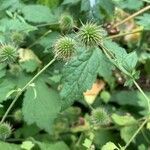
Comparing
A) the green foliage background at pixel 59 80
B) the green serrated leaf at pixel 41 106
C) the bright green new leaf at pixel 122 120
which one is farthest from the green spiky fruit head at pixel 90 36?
the bright green new leaf at pixel 122 120

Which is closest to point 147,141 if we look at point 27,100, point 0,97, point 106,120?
point 106,120

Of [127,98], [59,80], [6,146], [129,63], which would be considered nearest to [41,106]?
[59,80]

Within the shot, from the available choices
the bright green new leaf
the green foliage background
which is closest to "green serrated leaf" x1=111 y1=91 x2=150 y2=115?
the green foliage background

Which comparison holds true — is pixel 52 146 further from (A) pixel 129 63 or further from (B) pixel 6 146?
(A) pixel 129 63

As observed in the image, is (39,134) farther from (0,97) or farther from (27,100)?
(0,97)

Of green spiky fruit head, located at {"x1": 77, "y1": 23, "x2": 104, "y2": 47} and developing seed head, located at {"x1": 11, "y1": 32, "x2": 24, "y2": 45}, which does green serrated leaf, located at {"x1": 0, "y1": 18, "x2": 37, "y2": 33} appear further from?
green spiky fruit head, located at {"x1": 77, "y1": 23, "x2": 104, "y2": 47}

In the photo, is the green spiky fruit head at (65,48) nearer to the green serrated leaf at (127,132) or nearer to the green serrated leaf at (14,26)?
the green serrated leaf at (14,26)
